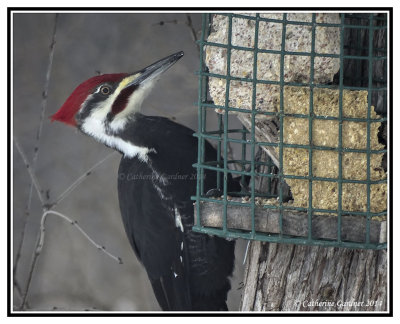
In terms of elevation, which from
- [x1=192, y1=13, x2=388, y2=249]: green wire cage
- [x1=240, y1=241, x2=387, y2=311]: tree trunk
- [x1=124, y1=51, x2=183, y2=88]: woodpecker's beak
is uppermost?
[x1=124, y1=51, x2=183, y2=88]: woodpecker's beak

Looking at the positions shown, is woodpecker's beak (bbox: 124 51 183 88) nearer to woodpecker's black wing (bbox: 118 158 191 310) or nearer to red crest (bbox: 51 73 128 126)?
red crest (bbox: 51 73 128 126)

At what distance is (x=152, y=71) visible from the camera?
354 cm

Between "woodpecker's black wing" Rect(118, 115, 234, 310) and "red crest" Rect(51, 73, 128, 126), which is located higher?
"red crest" Rect(51, 73, 128, 126)

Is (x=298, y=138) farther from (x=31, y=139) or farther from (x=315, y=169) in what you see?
(x=31, y=139)

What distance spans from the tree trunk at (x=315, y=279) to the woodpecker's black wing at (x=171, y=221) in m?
0.58

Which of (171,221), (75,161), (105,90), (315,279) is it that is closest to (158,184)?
(171,221)

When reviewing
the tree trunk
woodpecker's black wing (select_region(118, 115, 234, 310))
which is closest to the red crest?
woodpecker's black wing (select_region(118, 115, 234, 310))

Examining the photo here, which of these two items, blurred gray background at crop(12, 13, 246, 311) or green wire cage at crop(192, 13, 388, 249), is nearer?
green wire cage at crop(192, 13, 388, 249)

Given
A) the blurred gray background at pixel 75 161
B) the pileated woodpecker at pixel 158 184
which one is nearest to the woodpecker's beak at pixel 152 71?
the pileated woodpecker at pixel 158 184

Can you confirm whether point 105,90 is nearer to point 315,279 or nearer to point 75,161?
point 75,161

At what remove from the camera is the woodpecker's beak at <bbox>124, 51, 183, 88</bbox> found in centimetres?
344

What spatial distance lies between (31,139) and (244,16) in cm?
244

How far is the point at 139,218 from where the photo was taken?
12.1 ft

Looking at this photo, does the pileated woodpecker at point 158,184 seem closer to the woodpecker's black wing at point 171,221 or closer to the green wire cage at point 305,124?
the woodpecker's black wing at point 171,221
